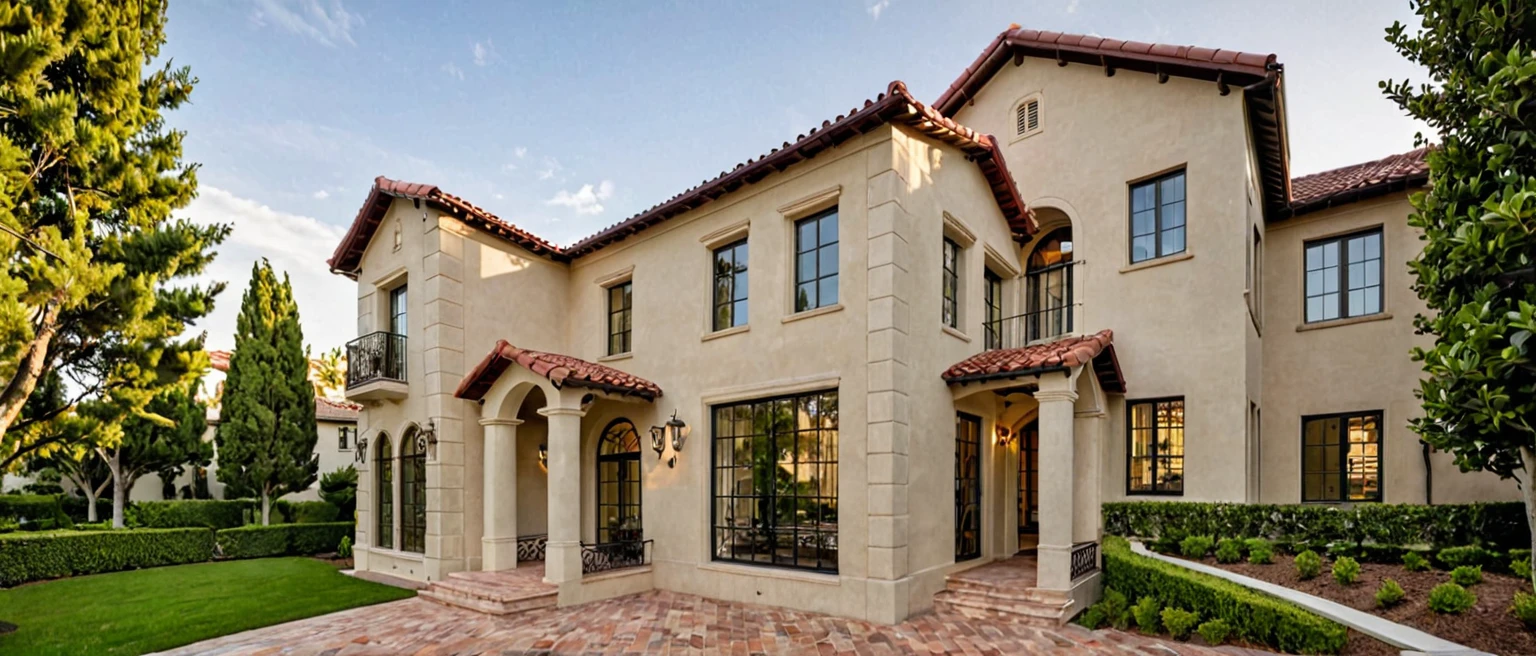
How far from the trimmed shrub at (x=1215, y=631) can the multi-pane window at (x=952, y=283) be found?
16.8 ft

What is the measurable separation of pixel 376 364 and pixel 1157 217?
51.3 feet

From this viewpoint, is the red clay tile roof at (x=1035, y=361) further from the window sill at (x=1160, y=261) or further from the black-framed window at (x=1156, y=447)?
the window sill at (x=1160, y=261)

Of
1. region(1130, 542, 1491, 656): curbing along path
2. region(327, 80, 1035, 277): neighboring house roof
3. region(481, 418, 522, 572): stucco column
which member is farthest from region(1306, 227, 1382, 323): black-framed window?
region(481, 418, 522, 572): stucco column

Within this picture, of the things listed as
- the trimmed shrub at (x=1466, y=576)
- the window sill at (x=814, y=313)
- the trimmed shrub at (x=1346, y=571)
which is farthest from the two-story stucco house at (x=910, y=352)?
the trimmed shrub at (x=1466, y=576)

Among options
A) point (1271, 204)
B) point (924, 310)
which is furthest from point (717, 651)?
point (1271, 204)

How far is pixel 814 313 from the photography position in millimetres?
10328

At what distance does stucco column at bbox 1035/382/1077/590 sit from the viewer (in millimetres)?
9312

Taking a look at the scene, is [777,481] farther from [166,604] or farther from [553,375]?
[166,604]

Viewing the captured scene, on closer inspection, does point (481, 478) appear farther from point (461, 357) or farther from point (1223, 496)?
point (1223, 496)

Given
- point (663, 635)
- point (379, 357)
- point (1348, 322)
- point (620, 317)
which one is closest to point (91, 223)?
point (379, 357)

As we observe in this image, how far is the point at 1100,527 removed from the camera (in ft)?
37.7

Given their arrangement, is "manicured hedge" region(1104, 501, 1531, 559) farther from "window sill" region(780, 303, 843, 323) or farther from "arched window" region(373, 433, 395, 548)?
"arched window" region(373, 433, 395, 548)

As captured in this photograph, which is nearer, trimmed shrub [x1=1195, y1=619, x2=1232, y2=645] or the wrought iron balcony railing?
trimmed shrub [x1=1195, y1=619, x2=1232, y2=645]

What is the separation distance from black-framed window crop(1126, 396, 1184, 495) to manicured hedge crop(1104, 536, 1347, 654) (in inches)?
115
